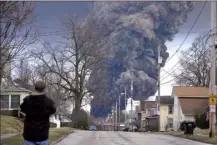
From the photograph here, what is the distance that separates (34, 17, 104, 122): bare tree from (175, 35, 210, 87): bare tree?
18.0 metres

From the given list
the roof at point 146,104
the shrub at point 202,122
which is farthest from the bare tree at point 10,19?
the roof at point 146,104

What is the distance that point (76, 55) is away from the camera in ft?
214

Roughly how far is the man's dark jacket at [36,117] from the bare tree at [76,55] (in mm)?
55977

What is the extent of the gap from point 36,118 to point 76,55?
189 ft

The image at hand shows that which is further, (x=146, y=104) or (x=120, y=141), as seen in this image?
(x=146, y=104)

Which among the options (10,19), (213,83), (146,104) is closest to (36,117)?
(10,19)

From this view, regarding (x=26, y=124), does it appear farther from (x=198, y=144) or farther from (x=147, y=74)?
(x=147, y=74)

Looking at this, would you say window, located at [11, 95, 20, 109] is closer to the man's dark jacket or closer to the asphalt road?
the asphalt road

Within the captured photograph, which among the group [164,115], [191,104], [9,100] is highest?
[191,104]

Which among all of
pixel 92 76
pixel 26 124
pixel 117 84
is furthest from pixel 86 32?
pixel 26 124

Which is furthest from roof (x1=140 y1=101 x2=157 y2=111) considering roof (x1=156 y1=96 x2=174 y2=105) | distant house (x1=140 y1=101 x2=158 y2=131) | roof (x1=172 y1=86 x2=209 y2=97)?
roof (x1=172 y1=86 x2=209 y2=97)

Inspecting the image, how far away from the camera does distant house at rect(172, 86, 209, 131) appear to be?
6762 cm

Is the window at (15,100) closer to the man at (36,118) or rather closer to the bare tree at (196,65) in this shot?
the bare tree at (196,65)

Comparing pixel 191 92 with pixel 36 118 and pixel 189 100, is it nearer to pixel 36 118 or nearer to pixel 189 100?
pixel 189 100
